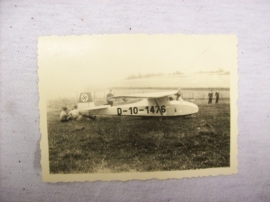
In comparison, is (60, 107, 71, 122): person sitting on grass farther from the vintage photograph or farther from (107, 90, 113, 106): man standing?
(107, 90, 113, 106): man standing

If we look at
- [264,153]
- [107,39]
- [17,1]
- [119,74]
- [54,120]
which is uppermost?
[17,1]

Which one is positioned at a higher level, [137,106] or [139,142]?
[137,106]

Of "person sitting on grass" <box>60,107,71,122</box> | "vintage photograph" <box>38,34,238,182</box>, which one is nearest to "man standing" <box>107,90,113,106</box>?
"vintage photograph" <box>38,34,238,182</box>

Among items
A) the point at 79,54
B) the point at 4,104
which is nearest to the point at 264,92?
the point at 79,54

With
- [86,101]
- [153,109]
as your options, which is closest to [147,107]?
[153,109]

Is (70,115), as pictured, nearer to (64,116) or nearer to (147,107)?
(64,116)

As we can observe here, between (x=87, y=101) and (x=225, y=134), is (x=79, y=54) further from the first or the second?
(x=225, y=134)
